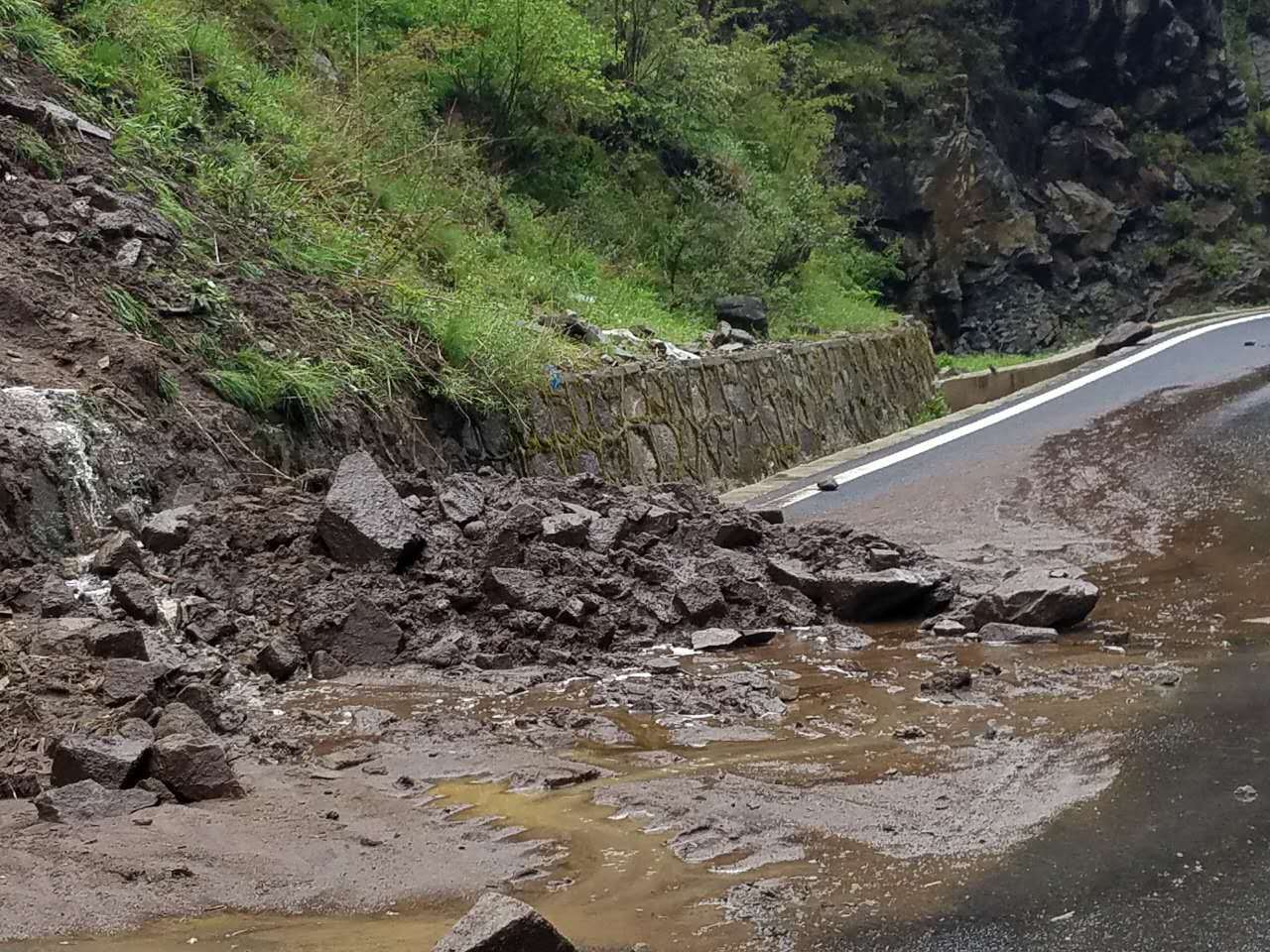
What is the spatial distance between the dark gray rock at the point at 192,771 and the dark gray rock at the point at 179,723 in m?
0.24

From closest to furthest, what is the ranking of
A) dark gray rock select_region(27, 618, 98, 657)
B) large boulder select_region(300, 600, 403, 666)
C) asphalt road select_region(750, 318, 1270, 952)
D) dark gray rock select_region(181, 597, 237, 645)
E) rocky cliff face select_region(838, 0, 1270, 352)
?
1. asphalt road select_region(750, 318, 1270, 952)
2. dark gray rock select_region(27, 618, 98, 657)
3. dark gray rock select_region(181, 597, 237, 645)
4. large boulder select_region(300, 600, 403, 666)
5. rocky cliff face select_region(838, 0, 1270, 352)

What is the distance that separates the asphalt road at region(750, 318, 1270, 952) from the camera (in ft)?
10.9

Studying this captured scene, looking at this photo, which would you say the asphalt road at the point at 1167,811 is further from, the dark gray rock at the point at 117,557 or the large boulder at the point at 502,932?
the dark gray rock at the point at 117,557

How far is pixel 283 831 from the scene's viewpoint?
404 centimetres

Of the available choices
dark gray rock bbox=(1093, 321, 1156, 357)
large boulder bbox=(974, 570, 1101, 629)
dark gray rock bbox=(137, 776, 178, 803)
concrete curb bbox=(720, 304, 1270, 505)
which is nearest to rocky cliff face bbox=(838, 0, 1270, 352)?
dark gray rock bbox=(1093, 321, 1156, 357)

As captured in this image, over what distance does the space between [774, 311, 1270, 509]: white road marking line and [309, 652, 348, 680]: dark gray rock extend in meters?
5.40

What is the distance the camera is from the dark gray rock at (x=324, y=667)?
608 cm

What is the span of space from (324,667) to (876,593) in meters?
2.96

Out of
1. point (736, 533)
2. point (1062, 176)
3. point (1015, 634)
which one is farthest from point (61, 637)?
point (1062, 176)

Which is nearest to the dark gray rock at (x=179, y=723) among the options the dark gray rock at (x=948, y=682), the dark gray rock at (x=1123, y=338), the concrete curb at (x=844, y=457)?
the dark gray rock at (x=948, y=682)

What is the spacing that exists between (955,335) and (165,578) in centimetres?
3150

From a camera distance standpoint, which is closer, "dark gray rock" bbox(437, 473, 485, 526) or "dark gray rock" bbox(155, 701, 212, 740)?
"dark gray rock" bbox(155, 701, 212, 740)

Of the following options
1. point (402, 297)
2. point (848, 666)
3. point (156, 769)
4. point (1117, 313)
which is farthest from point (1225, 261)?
point (156, 769)

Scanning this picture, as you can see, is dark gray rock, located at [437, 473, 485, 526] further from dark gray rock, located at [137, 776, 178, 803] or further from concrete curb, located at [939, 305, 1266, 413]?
concrete curb, located at [939, 305, 1266, 413]
